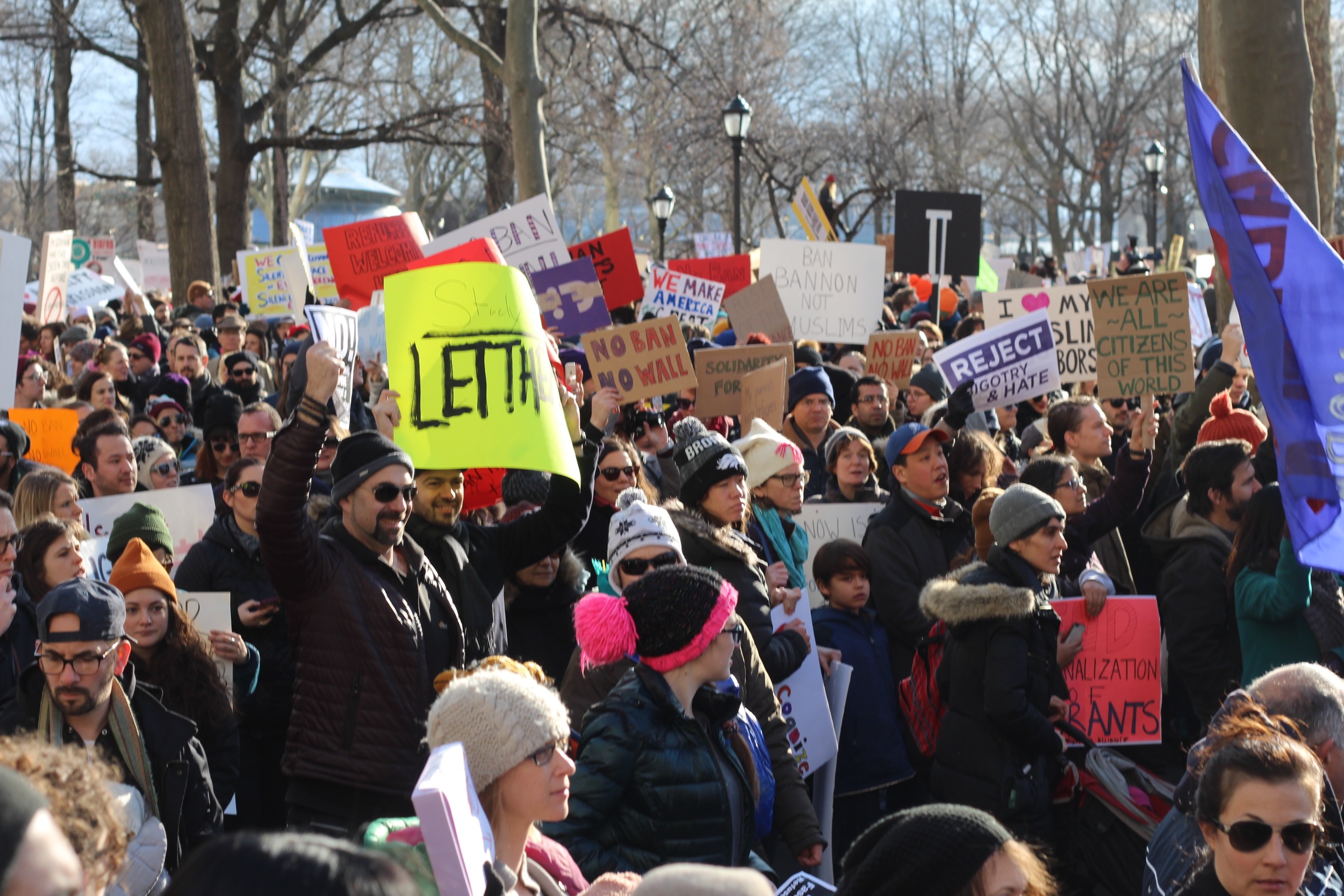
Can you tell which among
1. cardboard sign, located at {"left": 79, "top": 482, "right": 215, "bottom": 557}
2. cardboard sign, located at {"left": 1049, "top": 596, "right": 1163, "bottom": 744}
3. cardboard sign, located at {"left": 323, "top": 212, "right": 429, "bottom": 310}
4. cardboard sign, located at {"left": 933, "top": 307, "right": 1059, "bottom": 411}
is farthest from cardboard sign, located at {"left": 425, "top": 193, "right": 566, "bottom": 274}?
cardboard sign, located at {"left": 1049, "top": 596, "right": 1163, "bottom": 744}

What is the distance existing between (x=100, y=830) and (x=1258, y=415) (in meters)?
7.34

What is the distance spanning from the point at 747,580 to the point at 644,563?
547mm

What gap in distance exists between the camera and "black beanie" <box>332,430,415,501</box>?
13.1 ft

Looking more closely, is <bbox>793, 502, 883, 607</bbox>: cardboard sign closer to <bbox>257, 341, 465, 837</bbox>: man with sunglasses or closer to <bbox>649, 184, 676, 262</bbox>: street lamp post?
<bbox>257, 341, 465, 837</bbox>: man with sunglasses

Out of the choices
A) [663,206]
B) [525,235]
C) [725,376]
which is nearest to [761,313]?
[525,235]

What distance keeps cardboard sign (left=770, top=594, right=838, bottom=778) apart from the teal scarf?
0.58 m

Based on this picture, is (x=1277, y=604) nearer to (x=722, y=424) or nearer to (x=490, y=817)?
(x=490, y=817)

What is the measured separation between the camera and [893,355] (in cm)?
1026

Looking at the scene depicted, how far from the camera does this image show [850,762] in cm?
532

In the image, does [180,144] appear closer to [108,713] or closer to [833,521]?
[833,521]

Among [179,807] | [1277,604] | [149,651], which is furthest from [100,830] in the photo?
[1277,604]

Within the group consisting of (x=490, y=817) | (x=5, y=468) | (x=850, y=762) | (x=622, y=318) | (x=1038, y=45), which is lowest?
(x=850, y=762)

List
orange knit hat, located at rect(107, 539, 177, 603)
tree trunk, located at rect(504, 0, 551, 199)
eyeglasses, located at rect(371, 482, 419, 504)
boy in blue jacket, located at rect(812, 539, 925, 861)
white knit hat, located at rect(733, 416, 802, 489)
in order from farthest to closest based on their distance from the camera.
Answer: tree trunk, located at rect(504, 0, 551, 199), white knit hat, located at rect(733, 416, 802, 489), boy in blue jacket, located at rect(812, 539, 925, 861), orange knit hat, located at rect(107, 539, 177, 603), eyeglasses, located at rect(371, 482, 419, 504)

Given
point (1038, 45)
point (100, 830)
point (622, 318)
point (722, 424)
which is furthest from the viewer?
point (1038, 45)
